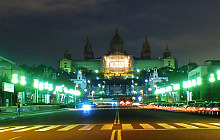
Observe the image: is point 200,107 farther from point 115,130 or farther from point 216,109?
point 115,130

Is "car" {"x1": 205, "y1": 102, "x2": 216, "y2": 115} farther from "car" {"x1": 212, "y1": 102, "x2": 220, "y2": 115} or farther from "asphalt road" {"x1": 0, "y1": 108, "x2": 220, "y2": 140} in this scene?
"asphalt road" {"x1": 0, "y1": 108, "x2": 220, "y2": 140}

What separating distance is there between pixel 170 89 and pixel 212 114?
257 ft

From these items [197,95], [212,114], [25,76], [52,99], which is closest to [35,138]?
[212,114]

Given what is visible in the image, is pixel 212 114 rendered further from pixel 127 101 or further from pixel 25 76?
pixel 127 101

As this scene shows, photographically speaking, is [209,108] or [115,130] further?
[209,108]

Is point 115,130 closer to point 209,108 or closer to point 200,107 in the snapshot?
point 209,108

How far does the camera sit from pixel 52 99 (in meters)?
103

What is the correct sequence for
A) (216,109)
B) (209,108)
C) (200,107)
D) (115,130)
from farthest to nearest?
(200,107) → (209,108) → (216,109) → (115,130)

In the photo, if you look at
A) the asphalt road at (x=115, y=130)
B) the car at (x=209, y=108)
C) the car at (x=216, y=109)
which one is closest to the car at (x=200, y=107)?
the car at (x=209, y=108)

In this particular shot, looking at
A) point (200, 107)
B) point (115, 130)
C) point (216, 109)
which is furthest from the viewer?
point (200, 107)

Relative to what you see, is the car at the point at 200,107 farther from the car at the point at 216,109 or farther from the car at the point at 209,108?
the car at the point at 216,109

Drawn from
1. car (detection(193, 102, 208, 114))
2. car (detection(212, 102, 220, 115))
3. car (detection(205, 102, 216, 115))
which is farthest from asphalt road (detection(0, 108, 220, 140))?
car (detection(193, 102, 208, 114))

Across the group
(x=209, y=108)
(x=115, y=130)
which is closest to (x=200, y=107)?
(x=209, y=108)

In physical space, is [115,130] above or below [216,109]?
below
